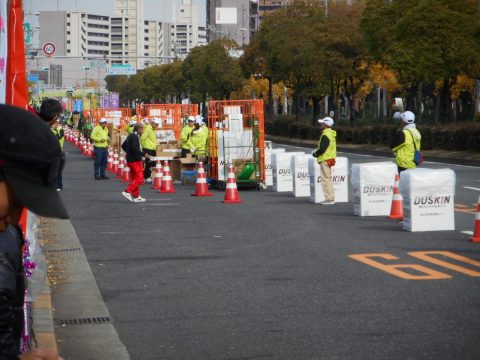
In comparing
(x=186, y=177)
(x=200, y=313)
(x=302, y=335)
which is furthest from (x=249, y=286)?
(x=186, y=177)

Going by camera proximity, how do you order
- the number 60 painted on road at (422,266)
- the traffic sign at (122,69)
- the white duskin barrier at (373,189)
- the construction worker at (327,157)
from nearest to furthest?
1. the number 60 painted on road at (422,266)
2. the white duskin barrier at (373,189)
3. the construction worker at (327,157)
4. the traffic sign at (122,69)

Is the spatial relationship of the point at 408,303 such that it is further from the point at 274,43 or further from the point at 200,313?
the point at 274,43

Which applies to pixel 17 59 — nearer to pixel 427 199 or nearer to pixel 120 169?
pixel 427 199

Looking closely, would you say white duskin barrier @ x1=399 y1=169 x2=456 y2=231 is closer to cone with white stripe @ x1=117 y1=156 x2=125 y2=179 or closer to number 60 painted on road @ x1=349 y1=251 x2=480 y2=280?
number 60 painted on road @ x1=349 y1=251 x2=480 y2=280

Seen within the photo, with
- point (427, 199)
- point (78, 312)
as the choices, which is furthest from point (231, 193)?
point (78, 312)

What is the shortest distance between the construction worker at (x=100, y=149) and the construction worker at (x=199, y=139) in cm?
413

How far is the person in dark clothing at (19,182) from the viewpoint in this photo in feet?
10.2

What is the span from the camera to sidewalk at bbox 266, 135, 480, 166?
4253cm

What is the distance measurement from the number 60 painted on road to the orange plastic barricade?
15.3 meters

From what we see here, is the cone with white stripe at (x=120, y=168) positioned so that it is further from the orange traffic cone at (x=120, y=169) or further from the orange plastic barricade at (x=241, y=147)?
the orange plastic barricade at (x=241, y=147)

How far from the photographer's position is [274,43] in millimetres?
83250

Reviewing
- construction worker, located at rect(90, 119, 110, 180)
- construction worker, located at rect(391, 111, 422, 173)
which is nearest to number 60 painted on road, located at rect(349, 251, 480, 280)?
construction worker, located at rect(391, 111, 422, 173)

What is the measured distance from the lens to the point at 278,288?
11.7 meters

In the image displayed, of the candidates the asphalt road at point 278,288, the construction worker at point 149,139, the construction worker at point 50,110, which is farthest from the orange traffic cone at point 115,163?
the construction worker at point 50,110
